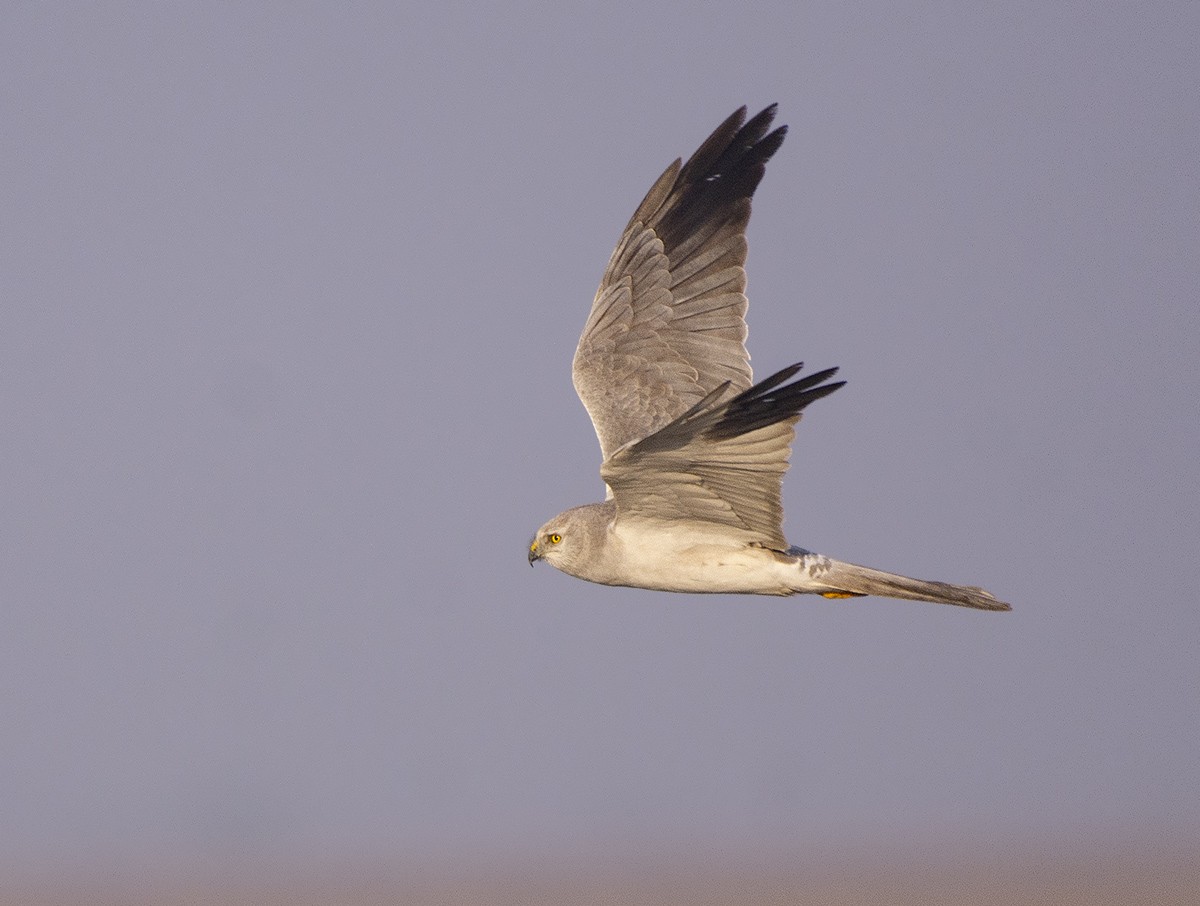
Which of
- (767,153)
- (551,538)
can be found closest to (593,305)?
(767,153)

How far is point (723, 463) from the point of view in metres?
9.02

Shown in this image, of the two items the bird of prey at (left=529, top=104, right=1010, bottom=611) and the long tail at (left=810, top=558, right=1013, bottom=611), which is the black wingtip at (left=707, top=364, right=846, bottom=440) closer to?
the bird of prey at (left=529, top=104, right=1010, bottom=611)

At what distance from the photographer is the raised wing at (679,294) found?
39.3ft

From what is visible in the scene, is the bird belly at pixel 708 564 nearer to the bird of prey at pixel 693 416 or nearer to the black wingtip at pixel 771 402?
the bird of prey at pixel 693 416

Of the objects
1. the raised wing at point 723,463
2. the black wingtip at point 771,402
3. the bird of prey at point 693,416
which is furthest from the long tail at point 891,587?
the black wingtip at point 771,402

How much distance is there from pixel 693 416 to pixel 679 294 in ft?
13.5

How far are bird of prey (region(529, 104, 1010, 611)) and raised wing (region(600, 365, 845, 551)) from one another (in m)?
0.01

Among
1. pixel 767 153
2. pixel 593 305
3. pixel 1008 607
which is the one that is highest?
pixel 767 153

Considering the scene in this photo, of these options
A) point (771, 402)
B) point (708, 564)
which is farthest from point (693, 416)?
point (708, 564)

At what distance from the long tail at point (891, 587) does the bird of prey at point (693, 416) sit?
10 millimetres

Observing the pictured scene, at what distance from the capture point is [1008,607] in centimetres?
980

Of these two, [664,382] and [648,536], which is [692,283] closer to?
[664,382]

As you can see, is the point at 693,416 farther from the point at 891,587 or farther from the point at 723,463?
the point at 891,587

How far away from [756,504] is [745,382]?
8.36ft
